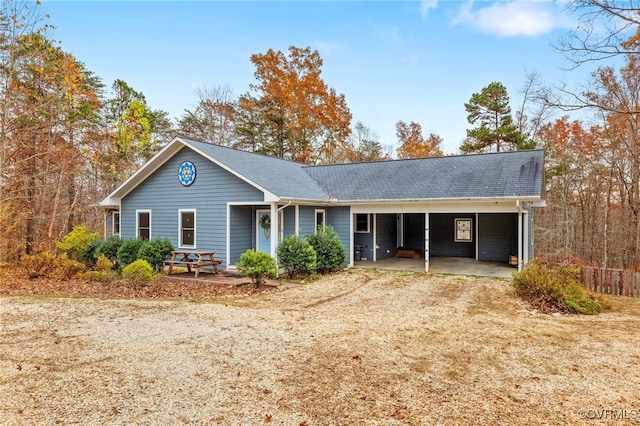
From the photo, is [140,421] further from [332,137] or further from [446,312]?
[332,137]

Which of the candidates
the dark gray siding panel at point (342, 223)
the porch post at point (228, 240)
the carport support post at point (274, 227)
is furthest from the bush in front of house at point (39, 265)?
the dark gray siding panel at point (342, 223)

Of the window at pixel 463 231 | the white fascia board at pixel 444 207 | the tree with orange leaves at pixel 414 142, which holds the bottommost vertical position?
the window at pixel 463 231

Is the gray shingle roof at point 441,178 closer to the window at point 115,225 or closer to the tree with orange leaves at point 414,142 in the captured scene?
the window at point 115,225

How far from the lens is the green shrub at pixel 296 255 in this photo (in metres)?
11.6

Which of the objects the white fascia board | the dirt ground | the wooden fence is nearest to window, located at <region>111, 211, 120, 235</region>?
the dirt ground

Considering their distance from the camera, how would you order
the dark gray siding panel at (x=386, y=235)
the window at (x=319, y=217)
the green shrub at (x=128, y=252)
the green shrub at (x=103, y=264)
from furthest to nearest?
1. the dark gray siding panel at (x=386, y=235)
2. the window at (x=319, y=217)
3. the green shrub at (x=128, y=252)
4. the green shrub at (x=103, y=264)

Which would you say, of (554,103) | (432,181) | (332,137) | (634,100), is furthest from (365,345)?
(332,137)

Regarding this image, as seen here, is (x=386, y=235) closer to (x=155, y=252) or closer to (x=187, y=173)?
(x=187, y=173)

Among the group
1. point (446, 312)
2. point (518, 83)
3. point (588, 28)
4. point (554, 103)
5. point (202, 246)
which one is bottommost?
point (446, 312)

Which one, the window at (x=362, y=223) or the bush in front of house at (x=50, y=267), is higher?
the window at (x=362, y=223)

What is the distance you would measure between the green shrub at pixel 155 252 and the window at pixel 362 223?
7447 mm

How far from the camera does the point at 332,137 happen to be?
90.8ft

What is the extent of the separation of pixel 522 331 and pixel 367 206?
321 inches

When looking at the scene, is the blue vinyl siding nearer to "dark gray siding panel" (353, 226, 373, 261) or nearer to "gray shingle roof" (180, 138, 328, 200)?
"gray shingle roof" (180, 138, 328, 200)
